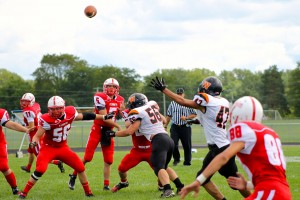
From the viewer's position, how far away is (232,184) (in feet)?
17.2

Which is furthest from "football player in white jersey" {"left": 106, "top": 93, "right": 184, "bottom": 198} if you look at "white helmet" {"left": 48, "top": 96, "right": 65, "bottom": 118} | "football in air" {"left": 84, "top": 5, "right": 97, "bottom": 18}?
"football in air" {"left": 84, "top": 5, "right": 97, "bottom": 18}

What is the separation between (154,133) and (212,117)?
150 centimetres

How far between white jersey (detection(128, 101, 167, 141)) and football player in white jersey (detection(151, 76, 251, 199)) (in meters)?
1.12

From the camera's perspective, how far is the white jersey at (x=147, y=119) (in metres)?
8.80

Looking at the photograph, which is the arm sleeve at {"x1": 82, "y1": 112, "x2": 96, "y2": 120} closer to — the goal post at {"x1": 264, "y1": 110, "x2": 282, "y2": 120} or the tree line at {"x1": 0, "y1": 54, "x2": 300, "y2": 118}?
the tree line at {"x1": 0, "y1": 54, "x2": 300, "y2": 118}

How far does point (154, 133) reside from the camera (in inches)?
350

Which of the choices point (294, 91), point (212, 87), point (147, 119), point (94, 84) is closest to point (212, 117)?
point (212, 87)

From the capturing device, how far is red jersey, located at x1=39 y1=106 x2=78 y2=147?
8852 mm

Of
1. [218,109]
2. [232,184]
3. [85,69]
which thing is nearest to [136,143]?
[218,109]

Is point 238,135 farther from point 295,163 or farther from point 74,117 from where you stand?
point 295,163

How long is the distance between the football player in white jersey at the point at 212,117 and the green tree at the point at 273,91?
48562 millimetres

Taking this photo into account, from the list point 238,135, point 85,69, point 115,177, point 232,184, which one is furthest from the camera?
point 85,69

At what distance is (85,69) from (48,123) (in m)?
50.1

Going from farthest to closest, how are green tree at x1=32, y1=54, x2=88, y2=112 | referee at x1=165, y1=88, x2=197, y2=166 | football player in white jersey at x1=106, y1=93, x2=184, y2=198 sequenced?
green tree at x1=32, y1=54, x2=88, y2=112
referee at x1=165, y1=88, x2=197, y2=166
football player in white jersey at x1=106, y1=93, x2=184, y2=198
